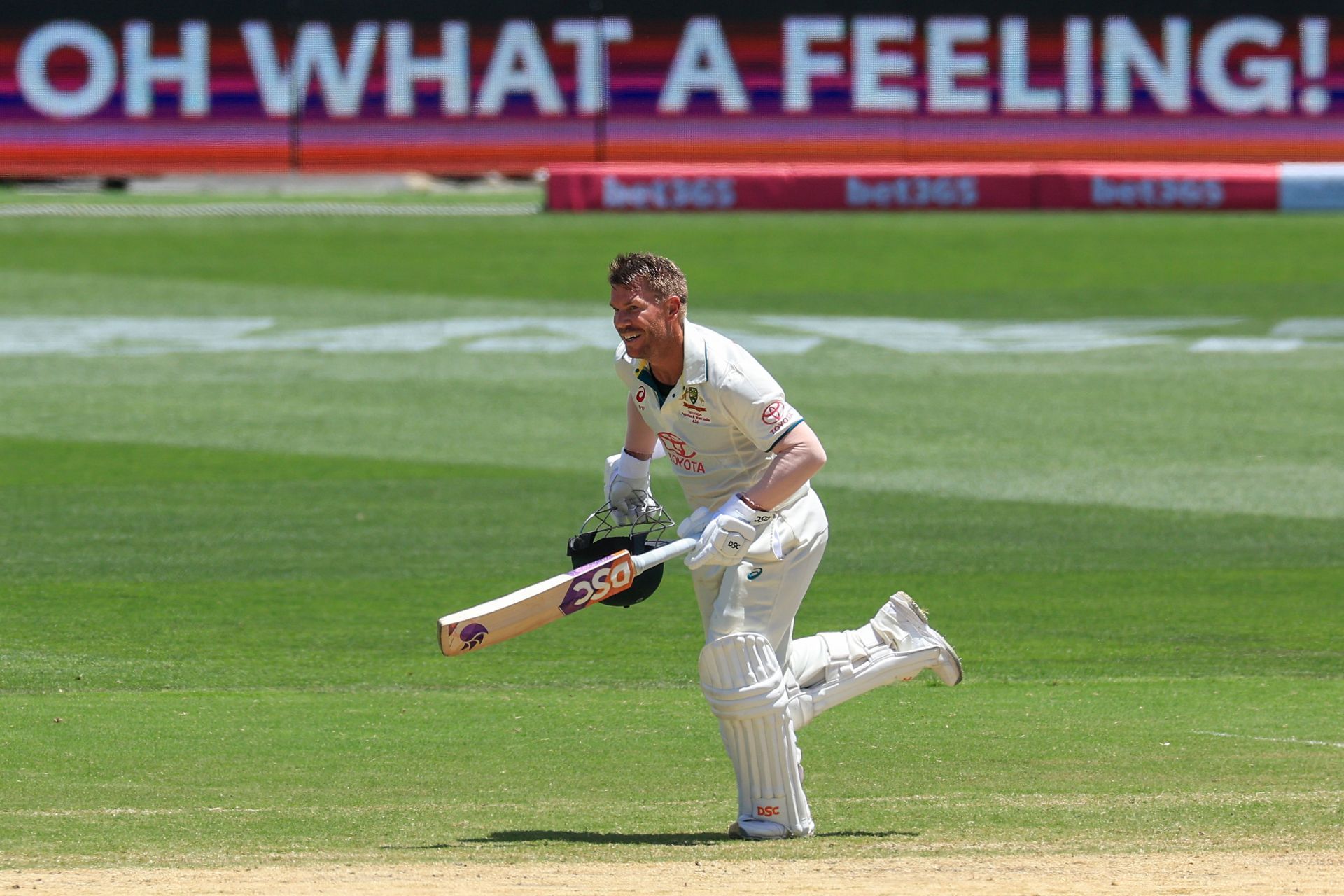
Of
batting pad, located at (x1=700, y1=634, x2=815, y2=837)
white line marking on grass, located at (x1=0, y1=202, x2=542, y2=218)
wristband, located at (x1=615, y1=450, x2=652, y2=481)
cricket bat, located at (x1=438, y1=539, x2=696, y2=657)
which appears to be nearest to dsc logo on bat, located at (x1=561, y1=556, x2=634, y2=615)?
cricket bat, located at (x1=438, y1=539, x2=696, y2=657)

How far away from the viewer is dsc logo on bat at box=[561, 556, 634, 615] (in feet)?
24.0

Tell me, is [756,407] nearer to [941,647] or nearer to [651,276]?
[651,276]

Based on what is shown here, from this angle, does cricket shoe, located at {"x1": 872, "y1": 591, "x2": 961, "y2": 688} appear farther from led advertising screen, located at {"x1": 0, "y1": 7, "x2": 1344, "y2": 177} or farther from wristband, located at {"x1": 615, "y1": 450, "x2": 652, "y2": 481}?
led advertising screen, located at {"x1": 0, "y1": 7, "x2": 1344, "y2": 177}

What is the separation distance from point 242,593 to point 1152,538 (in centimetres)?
594

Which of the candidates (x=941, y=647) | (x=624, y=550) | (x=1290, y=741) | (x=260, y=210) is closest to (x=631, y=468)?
(x=624, y=550)

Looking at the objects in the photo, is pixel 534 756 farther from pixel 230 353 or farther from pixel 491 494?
pixel 230 353

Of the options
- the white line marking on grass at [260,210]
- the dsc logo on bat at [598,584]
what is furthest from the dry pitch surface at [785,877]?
the white line marking on grass at [260,210]

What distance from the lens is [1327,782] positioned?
26.1ft

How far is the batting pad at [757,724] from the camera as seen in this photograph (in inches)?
284

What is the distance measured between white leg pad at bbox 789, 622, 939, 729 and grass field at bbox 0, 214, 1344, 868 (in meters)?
0.45

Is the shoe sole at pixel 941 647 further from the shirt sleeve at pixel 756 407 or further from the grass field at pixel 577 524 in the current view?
the shirt sleeve at pixel 756 407

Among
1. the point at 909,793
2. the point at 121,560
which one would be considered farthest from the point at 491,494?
the point at 909,793

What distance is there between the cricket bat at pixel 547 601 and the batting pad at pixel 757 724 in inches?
15.1

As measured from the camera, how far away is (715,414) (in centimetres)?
728
